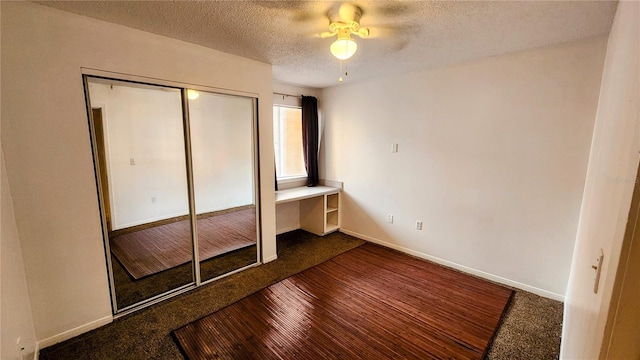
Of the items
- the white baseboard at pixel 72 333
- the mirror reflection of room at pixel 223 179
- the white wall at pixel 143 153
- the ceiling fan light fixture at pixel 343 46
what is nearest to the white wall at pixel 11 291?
the white baseboard at pixel 72 333

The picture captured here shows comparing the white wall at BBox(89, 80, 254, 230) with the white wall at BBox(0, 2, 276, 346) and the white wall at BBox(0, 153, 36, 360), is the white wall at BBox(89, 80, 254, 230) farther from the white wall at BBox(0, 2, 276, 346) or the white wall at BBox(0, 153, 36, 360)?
the white wall at BBox(0, 153, 36, 360)

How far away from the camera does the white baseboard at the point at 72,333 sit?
Result: 6.38ft

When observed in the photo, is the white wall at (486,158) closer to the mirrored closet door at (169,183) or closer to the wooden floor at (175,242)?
the mirrored closet door at (169,183)

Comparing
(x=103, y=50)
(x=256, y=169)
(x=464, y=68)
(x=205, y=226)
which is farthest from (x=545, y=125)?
(x=103, y=50)

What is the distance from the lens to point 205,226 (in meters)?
2.93

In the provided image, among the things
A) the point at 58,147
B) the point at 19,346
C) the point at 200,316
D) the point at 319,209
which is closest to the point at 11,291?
the point at 19,346

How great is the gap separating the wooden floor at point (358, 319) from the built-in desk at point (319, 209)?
3.87 ft

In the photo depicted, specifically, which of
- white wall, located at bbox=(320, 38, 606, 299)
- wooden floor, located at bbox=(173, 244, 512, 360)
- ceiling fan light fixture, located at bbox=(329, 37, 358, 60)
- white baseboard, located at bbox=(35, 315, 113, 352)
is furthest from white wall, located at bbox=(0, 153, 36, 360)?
white wall, located at bbox=(320, 38, 606, 299)

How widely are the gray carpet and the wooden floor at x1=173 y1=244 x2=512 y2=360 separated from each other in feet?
0.34

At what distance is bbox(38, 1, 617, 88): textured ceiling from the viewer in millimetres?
1747

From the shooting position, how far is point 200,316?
7.61 feet

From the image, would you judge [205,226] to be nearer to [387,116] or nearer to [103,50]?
[103,50]

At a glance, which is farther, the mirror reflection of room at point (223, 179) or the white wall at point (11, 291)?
the mirror reflection of room at point (223, 179)

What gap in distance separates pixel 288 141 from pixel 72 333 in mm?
3211
